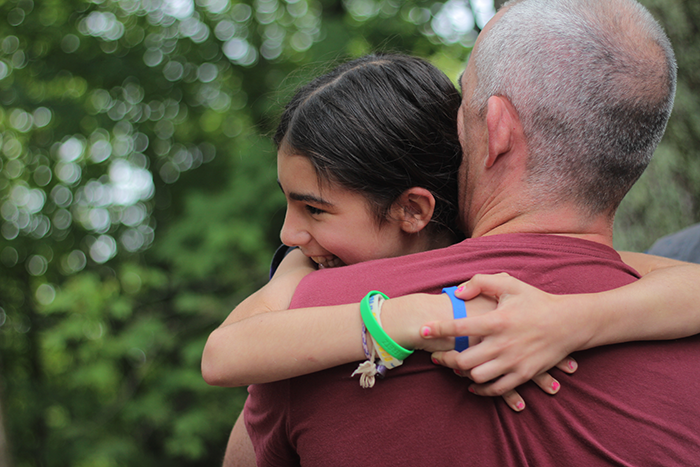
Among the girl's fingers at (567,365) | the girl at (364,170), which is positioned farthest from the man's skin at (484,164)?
the girl's fingers at (567,365)

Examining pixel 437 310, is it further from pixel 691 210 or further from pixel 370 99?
pixel 691 210

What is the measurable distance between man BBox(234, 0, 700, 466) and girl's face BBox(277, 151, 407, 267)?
10.4 inches

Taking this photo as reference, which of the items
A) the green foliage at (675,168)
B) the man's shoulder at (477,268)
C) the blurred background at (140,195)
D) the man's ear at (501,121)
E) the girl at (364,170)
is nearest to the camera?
the man's shoulder at (477,268)

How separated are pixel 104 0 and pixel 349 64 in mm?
6620

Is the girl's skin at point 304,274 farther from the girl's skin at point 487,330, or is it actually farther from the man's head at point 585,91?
the man's head at point 585,91

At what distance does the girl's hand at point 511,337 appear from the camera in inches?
39.5

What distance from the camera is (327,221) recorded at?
1.52 metres

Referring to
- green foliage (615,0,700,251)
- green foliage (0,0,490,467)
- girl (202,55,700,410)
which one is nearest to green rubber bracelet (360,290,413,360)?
girl (202,55,700,410)

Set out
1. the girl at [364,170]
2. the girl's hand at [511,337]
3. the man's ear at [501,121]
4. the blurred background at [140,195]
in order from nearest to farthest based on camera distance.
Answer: the girl's hand at [511,337] → the man's ear at [501,121] → the girl at [364,170] → the blurred background at [140,195]

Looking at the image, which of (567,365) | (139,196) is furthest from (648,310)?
(139,196)

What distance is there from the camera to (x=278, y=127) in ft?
5.45

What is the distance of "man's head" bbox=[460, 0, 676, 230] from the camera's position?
1224 mm

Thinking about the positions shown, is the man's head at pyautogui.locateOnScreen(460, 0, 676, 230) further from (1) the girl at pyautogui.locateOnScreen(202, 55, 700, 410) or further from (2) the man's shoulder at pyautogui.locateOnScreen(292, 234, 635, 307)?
(1) the girl at pyautogui.locateOnScreen(202, 55, 700, 410)

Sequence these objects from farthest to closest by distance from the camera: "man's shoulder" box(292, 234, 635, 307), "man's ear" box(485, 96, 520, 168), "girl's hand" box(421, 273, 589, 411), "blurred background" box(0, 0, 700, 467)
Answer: "blurred background" box(0, 0, 700, 467) → "man's ear" box(485, 96, 520, 168) → "man's shoulder" box(292, 234, 635, 307) → "girl's hand" box(421, 273, 589, 411)
